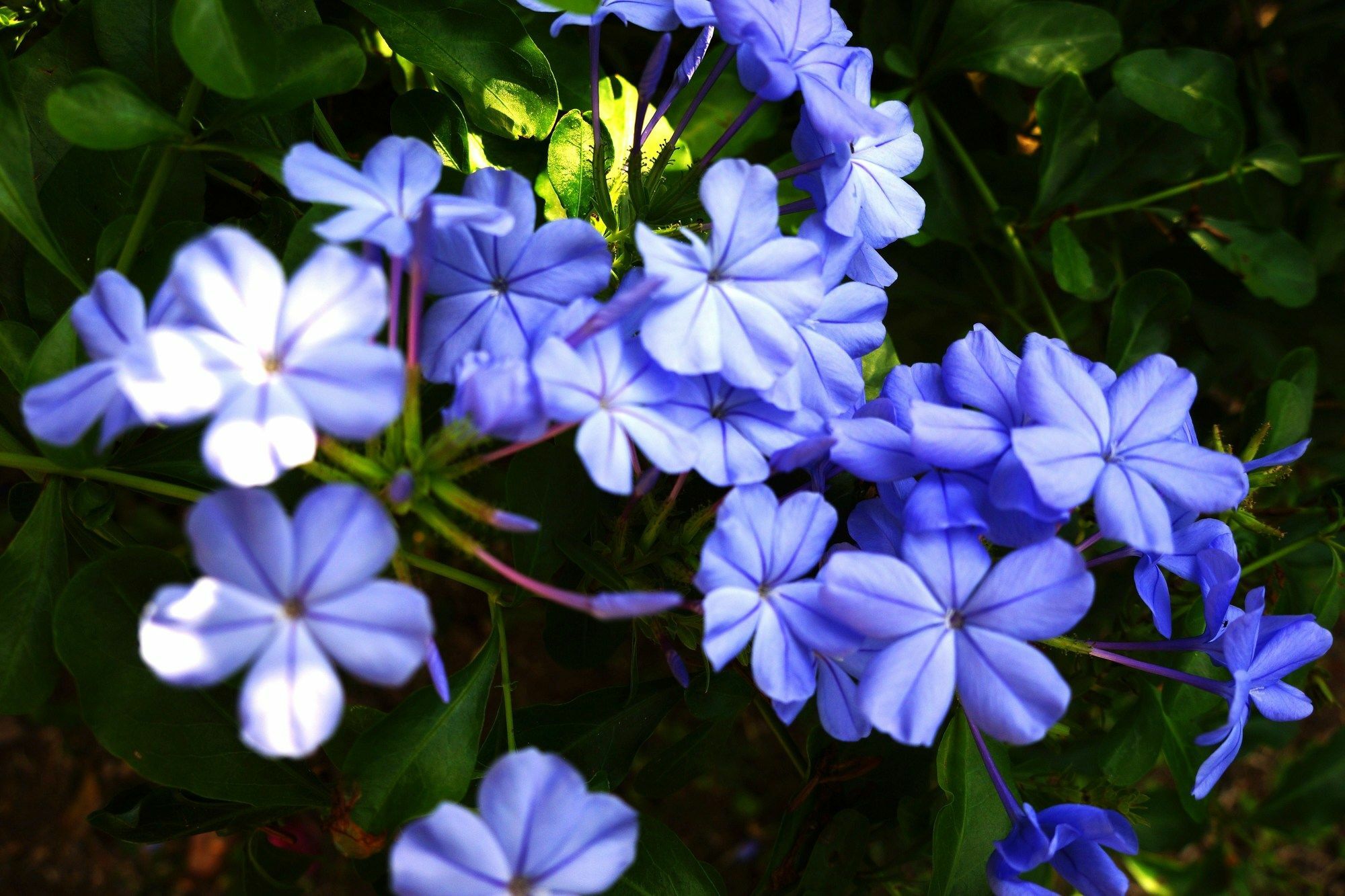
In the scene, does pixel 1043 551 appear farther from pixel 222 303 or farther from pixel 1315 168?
pixel 1315 168

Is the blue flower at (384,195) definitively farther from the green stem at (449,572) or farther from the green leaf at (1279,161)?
the green leaf at (1279,161)

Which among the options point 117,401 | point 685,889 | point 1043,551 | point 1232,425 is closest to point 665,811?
point 685,889

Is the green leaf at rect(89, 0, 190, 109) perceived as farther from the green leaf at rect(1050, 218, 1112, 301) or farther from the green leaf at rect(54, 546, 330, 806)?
the green leaf at rect(1050, 218, 1112, 301)

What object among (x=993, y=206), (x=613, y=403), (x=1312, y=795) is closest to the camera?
(x=613, y=403)

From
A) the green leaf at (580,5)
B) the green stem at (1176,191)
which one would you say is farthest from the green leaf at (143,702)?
the green stem at (1176,191)

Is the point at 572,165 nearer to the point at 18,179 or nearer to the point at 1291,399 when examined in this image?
the point at 18,179

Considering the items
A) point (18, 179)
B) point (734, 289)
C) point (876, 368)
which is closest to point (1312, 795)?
point (876, 368)

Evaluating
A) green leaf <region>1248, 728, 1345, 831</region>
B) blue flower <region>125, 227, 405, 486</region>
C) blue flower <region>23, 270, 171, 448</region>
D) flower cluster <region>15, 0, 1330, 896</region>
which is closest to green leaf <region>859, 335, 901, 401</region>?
flower cluster <region>15, 0, 1330, 896</region>
